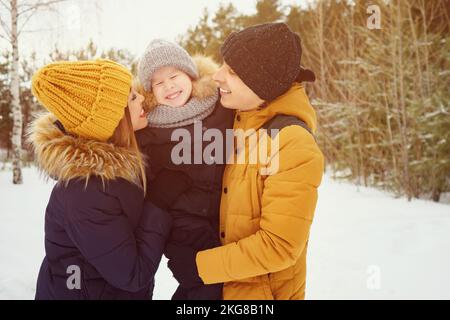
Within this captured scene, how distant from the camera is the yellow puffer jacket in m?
1.38

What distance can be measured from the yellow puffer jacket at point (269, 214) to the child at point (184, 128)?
8 cm

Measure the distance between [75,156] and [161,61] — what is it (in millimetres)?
829

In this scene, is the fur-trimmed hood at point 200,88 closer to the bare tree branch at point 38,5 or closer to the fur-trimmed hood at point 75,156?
the fur-trimmed hood at point 75,156

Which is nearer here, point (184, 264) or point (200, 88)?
point (184, 264)

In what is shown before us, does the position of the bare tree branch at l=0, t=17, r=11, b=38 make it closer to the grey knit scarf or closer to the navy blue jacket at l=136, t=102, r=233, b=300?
the grey knit scarf

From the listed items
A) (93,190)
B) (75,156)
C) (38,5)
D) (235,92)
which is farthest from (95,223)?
(38,5)

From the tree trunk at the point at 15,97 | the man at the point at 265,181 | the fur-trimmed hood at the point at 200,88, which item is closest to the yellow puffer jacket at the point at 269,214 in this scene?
the man at the point at 265,181

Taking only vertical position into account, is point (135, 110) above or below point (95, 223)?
above

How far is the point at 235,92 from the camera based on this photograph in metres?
1.62

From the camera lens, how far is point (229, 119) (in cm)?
178

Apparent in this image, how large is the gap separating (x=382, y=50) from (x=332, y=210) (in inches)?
168

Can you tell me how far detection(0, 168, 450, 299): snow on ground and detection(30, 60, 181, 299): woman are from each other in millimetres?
1373

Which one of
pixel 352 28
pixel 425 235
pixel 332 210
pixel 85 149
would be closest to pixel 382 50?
pixel 352 28

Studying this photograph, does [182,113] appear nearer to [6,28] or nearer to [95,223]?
[95,223]
